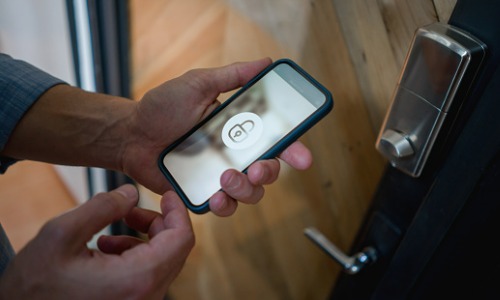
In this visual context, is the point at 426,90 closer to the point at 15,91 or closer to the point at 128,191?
the point at 128,191

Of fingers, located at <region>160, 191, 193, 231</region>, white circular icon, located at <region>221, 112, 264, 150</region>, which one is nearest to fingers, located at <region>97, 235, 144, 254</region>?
fingers, located at <region>160, 191, 193, 231</region>

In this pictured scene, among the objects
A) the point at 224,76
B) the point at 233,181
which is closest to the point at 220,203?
the point at 233,181

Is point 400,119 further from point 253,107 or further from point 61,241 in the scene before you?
point 61,241

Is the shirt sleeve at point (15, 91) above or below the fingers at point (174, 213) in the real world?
above

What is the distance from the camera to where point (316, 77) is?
24.9 inches

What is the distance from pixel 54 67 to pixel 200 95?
68cm

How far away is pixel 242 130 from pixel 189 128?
2.9 inches

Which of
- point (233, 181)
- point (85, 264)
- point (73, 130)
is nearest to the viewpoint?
point (85, 264)

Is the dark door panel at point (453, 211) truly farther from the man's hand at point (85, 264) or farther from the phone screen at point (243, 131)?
the man's hand at point (85, 264)

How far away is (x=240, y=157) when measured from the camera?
0.52 m

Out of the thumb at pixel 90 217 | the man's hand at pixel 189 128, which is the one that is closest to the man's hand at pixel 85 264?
the thumb at pixel 90 217

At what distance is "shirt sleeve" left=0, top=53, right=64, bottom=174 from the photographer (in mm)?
550

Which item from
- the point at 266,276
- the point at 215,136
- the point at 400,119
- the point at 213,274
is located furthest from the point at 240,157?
the point at 213,274

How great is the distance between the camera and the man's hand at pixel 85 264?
364 millimetres
